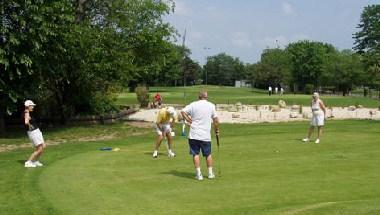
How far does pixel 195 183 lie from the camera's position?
12.0m

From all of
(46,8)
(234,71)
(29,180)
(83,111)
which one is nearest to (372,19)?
(234,71)

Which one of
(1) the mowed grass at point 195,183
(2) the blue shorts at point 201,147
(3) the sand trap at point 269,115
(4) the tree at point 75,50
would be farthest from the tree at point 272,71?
(2) the blue shorts at point 201,147

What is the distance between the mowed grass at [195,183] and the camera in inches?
379

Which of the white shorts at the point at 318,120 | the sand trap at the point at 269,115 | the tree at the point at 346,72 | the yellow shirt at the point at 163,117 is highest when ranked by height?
the tree at the point at 346,72

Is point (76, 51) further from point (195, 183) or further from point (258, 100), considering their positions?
point (258, 100)

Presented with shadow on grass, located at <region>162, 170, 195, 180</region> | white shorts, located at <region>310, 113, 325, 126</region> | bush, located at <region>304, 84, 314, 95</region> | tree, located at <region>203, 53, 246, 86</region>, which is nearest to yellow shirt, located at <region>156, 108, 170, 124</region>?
shadow on grass, located at <region>162, 170, 195, 180</region>

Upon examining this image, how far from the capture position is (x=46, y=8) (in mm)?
23266

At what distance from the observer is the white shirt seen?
12445mm

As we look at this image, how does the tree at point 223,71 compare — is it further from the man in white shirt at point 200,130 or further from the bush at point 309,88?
the man in white shirt at point 200,130

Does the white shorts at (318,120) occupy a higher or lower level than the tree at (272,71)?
lower

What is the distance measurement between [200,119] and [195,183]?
4.90 ft

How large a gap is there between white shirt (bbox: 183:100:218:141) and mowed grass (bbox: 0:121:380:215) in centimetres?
103

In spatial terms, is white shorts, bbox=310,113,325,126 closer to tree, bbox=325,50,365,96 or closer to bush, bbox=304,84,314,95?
tree, bbox=325,50,365,96

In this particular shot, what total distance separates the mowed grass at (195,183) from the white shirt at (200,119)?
40.7 inches
